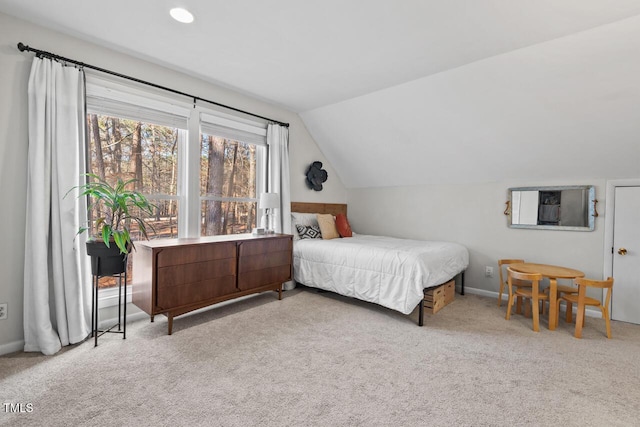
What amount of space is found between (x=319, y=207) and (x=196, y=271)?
96.2 inches

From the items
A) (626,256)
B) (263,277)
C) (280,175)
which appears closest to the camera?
(626,256)

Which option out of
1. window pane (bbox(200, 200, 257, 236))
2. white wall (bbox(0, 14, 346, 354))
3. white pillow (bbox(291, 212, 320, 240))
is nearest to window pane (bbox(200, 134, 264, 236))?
window pane (bbox(200, 200, 257, 236))

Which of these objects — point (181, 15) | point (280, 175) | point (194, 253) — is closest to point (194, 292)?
→ point (194, 253)

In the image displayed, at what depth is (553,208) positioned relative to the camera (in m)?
3.60

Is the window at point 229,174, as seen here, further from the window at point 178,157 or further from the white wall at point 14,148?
the white wall at point 14,148

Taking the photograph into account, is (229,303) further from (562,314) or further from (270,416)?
(562,314)

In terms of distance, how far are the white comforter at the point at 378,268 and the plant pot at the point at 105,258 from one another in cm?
202

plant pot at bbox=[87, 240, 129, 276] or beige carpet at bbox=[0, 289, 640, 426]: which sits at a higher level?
plant pot at bbox=[87, 240, 129, 276]

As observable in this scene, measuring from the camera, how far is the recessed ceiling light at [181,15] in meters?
2.18

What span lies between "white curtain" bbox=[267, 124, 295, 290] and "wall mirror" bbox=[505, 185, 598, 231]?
280cm

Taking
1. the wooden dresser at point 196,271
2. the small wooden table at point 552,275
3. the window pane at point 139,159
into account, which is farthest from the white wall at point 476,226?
the window pane at point 139,159

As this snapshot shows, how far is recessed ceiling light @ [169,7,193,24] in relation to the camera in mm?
2184

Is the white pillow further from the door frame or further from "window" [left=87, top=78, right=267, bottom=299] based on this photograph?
the door frame

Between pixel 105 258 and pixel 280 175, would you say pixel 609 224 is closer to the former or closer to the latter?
pixel 280 175
